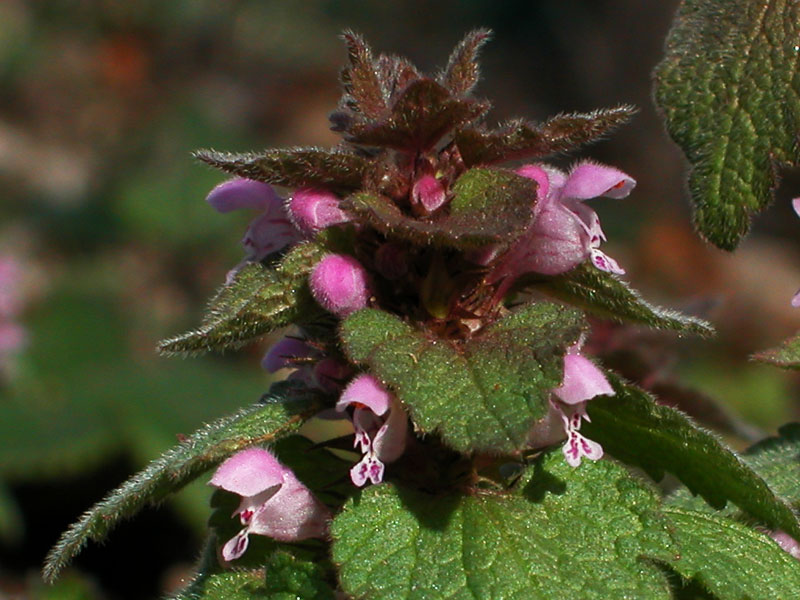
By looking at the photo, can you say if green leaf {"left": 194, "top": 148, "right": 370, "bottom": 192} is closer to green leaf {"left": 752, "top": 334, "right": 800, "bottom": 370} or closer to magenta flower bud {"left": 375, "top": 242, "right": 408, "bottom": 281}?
magenta flower bud {"left": 375, "top": 242, "right": 408, "bottom": 281}

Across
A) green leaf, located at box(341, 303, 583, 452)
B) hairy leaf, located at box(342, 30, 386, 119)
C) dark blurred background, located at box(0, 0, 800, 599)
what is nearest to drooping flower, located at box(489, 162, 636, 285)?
green leaf, located at box(341, 303, 583, 452)

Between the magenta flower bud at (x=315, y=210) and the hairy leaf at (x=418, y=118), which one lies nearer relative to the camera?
the hairy leaf at (x=418, y=118)

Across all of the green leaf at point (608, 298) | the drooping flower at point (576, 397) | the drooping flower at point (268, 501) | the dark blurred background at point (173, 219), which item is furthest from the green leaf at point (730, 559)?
the dark blurred background at point (173, 219)

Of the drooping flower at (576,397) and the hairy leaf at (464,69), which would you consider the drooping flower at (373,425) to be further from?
the hairy leaf at (464,69)

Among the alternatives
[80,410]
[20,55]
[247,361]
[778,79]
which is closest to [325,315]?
[778,79]

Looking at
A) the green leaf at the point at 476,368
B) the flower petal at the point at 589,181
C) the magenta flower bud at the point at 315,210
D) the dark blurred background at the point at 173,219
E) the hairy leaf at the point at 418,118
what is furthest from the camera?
the dark blurred background at the point at 173,219

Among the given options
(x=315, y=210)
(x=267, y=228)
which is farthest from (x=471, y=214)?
(x=267, y=228)
